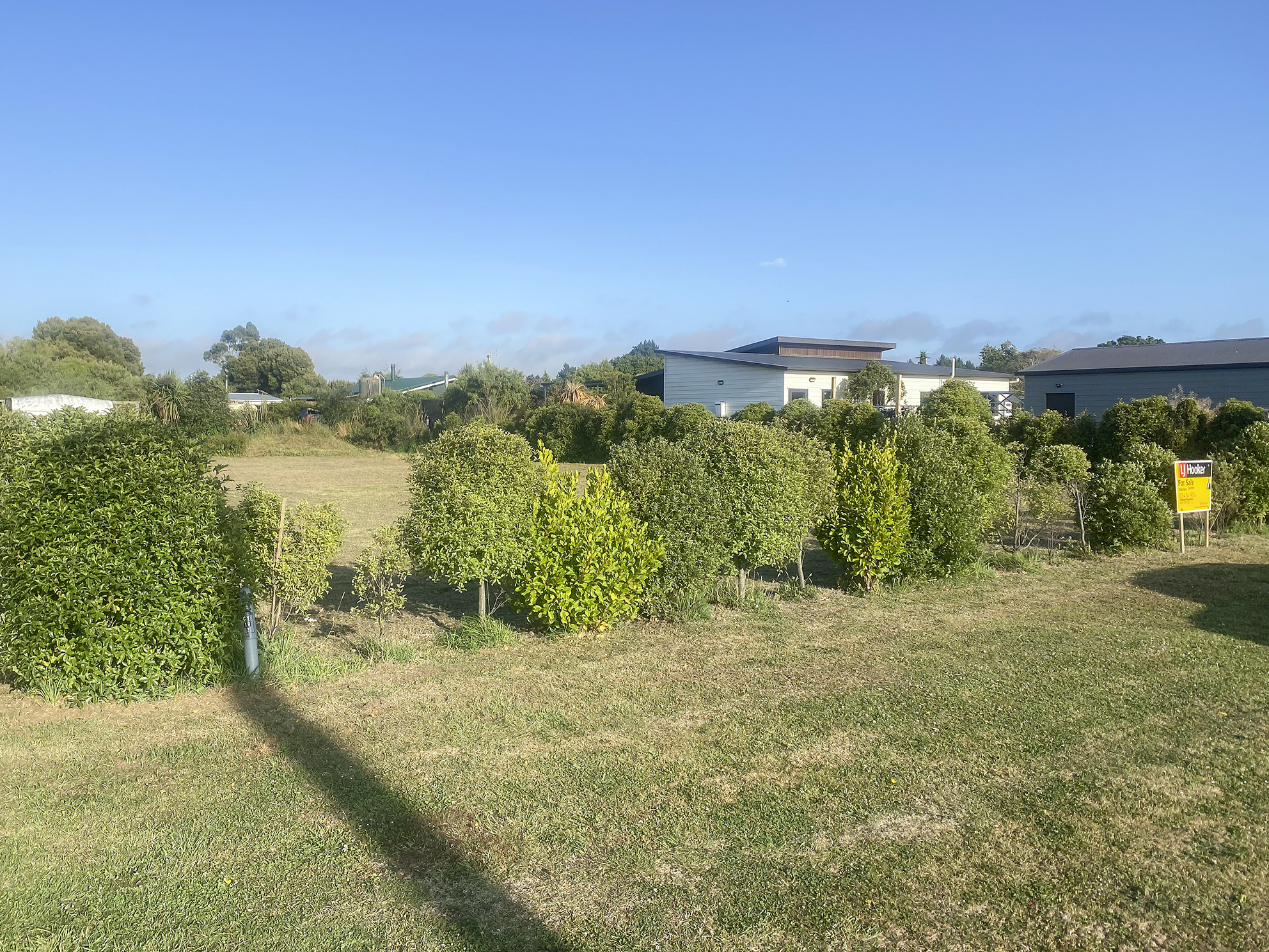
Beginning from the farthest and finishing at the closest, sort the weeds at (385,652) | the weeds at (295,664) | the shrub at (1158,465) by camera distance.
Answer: the shrub at (1158,465) < the weeds at (385,652) < the weeds at (295,664)

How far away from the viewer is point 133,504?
623 centimetres

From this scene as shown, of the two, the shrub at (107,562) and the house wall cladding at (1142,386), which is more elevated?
the house wall cladding at (1142,386)

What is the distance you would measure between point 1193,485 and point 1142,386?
2192 cm

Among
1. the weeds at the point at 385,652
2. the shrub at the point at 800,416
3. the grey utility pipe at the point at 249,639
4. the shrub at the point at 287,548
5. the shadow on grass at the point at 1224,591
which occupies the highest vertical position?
the shrub at the point at 800,416

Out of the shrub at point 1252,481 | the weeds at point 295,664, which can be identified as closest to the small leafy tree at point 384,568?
the weeds at point 295,664

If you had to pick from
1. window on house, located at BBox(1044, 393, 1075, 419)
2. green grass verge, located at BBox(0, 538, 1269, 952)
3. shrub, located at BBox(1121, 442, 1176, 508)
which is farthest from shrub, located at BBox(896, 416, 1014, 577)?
window on house, located at BBox(1044, 393, 1075, 419)

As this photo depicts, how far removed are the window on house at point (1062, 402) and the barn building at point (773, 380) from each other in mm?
1747

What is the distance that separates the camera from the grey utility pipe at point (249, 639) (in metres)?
6.79

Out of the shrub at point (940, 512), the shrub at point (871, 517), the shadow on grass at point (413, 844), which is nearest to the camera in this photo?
the shadow on grass at point (413, 844)

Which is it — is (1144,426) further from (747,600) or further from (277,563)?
(277,563)

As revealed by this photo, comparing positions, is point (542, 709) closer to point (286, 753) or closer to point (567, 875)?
point (286, 753)

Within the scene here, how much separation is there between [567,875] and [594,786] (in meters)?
0.98

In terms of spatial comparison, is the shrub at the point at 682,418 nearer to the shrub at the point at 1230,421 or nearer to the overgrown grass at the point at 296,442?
the shrub at the point at 1230,421

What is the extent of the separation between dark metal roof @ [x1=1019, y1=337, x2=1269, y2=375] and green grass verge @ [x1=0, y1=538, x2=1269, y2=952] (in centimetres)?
2792
